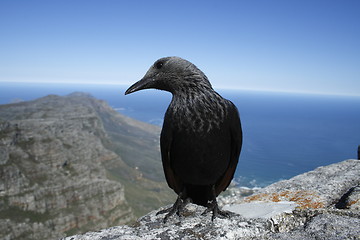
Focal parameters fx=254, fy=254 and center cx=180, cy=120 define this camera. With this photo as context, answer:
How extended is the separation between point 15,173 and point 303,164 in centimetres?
10310

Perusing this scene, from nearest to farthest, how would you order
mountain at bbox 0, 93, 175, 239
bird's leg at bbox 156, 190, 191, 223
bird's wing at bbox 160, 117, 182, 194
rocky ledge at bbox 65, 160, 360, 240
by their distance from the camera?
1. rocky ledge at bbox 65, 160, 360, 240
2. bird's leg at bbox 156, 190, 191, 223
3. bird's wing at bbox 160, 117, 182, 194
4. mountain at bbox 0, 93, 175, 239

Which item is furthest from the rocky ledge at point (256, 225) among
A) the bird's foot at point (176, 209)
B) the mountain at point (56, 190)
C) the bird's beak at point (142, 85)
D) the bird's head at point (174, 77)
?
the mountain at point (56, 190)

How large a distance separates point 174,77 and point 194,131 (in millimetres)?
897

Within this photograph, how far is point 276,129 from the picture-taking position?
636 ft

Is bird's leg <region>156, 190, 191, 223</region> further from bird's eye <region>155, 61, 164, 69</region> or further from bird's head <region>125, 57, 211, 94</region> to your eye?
bird's eye <region>155, 61, 164, 69</region>

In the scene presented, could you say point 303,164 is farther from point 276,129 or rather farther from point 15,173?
point 15,173

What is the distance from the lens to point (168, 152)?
3.78 meters

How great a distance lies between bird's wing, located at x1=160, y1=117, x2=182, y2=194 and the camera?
3652 mm

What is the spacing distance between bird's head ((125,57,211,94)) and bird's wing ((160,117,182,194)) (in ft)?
1.87

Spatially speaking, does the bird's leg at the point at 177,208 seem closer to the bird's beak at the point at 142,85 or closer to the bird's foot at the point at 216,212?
the bird's foot at the point at 216,212

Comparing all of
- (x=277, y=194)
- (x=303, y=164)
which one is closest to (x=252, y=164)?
(x=303, y=164)

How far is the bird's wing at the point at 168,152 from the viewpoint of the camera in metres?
3.65

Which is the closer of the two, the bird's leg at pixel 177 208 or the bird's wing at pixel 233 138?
the bird's leg at pixel 177 208

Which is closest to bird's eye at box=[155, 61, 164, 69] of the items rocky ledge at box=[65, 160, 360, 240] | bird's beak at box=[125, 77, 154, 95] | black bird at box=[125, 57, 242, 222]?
black bird at box=[125, 57, 242, 222]
